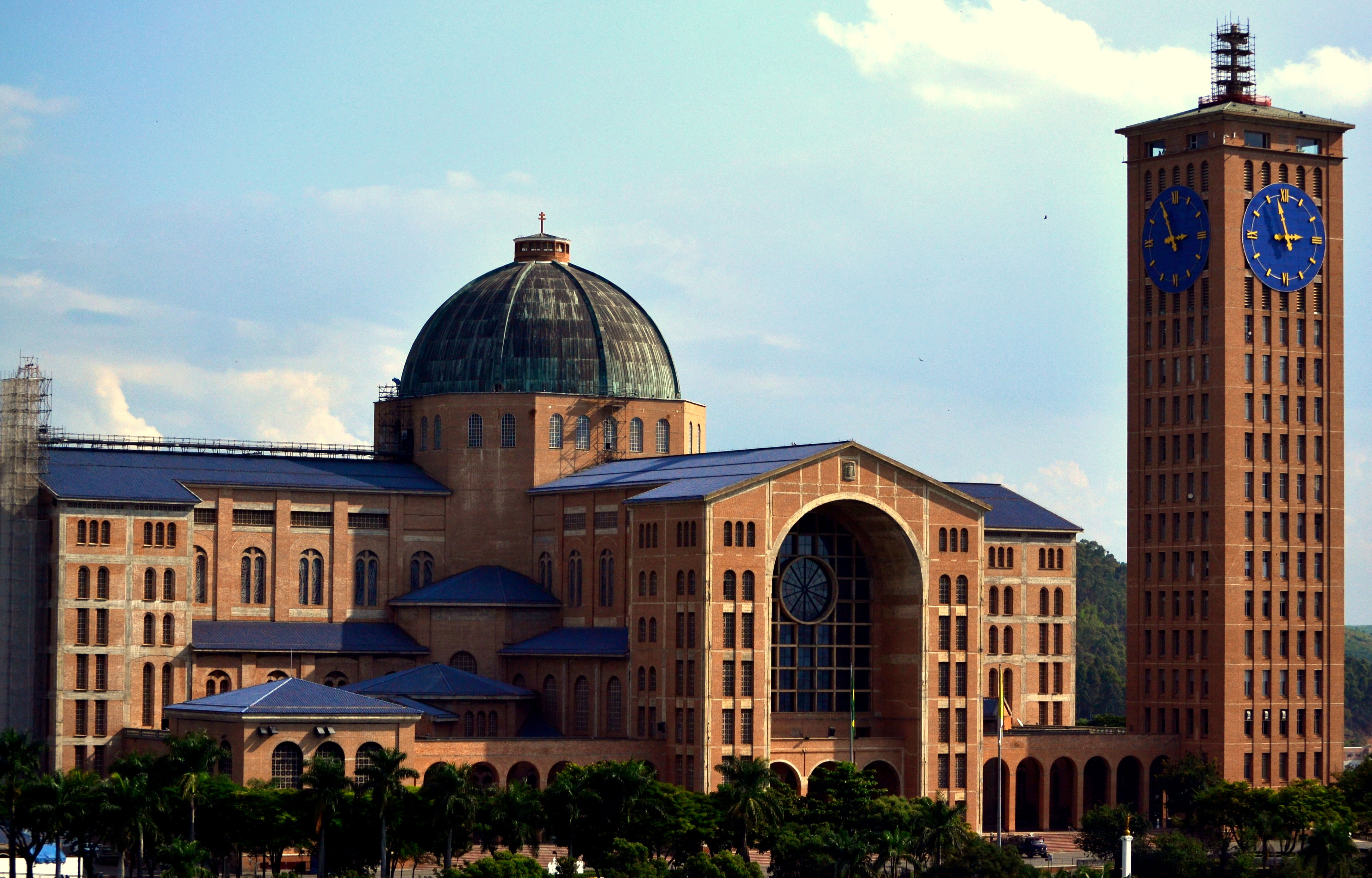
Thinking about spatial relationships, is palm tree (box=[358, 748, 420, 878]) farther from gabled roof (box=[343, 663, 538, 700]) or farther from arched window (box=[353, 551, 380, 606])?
arched window (box=[353, 551, 380, 606])

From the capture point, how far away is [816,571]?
130m

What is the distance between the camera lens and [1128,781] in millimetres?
140750

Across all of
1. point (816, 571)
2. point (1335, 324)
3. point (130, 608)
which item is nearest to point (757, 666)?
point (816, 571)

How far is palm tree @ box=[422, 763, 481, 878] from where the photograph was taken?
104 m

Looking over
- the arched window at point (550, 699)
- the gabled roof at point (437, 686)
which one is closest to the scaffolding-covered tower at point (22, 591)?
the gabled roof at point (437, 686)

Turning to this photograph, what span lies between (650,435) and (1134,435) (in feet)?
94.5

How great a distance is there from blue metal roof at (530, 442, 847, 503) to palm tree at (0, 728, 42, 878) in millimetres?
35130

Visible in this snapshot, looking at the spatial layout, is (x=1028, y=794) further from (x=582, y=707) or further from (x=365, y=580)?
(x=365, y=580)

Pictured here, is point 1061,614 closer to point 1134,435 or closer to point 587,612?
point 1134,435

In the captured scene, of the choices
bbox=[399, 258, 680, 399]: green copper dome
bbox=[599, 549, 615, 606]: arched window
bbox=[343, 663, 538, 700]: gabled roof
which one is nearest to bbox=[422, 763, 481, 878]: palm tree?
bbox=[343, 663, 538, 700]: gabled roof

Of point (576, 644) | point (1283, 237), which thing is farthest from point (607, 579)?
point (1283, 237)

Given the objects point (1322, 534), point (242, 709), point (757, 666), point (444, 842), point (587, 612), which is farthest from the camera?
point (1322, 534)

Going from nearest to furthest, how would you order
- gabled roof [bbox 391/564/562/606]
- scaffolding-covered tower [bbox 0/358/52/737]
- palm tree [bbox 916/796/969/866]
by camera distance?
palm tree [bbox 916/796/969/866]
scaffolding-covered tower [bbox 0/358/52/737]
gabled roof [bbox 391/564/562/606]

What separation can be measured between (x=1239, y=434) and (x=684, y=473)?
108 feet
